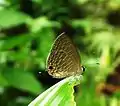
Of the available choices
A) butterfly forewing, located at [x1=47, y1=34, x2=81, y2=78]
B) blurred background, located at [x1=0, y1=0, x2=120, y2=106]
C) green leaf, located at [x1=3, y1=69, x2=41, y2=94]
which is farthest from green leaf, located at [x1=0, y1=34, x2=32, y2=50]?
butterfly forewing, located at [x1=47, y1=34, x2=81, y2=78]

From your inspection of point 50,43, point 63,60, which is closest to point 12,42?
point 50,43

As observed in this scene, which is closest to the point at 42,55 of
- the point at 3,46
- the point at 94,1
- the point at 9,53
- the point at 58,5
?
the point at 9,53

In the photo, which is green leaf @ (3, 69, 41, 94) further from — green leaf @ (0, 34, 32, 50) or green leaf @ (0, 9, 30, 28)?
green leaf @ (0, 9, 30, 28)

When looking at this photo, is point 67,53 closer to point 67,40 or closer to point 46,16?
point 67,40

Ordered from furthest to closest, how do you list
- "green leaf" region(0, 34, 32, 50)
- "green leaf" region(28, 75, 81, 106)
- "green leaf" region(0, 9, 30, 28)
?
"green leaf" region(0, 9, 30, 28), "green leaf" region(0, 34, 32, 50), "green leaf" region(28, 75, 81, 106)

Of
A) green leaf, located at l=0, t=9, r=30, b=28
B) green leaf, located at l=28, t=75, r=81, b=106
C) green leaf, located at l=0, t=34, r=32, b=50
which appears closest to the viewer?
green leaf, located at l=28, t=75, r=81, b=106

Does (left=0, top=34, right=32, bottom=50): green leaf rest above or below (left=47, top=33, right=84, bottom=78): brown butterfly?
below
